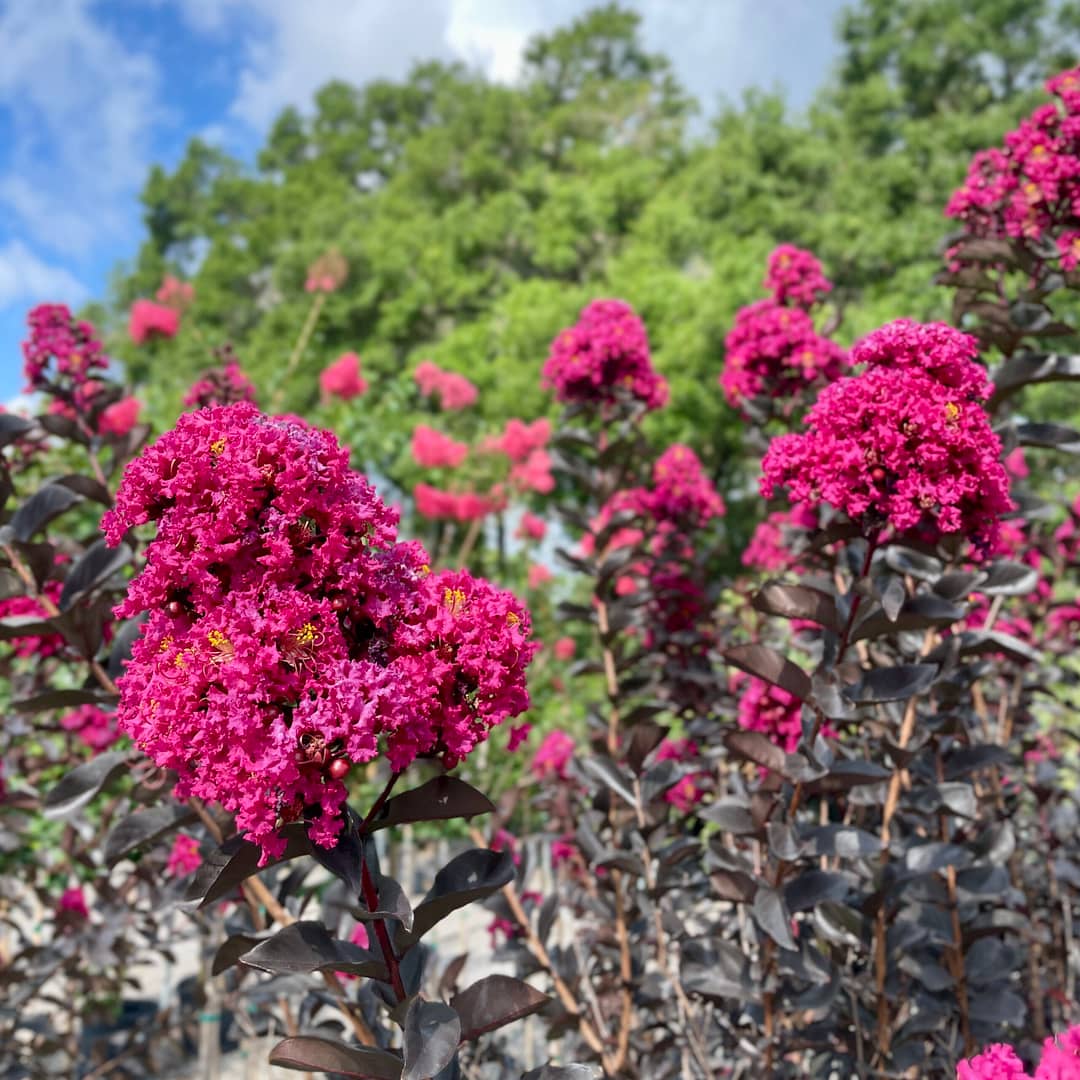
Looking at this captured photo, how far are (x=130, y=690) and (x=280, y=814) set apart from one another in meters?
0.21

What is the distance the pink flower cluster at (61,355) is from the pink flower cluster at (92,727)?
3.16 feet

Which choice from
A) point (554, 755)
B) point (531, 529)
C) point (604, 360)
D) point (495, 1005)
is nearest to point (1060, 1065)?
point (495, 1005)

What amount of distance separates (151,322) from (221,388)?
3.22m

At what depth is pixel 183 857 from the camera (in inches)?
99.0

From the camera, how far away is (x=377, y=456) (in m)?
6.98

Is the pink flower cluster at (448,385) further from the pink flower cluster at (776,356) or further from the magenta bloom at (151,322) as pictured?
the pink flower cluster at (776,356)

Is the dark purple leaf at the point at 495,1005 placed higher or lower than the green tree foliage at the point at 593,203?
lower

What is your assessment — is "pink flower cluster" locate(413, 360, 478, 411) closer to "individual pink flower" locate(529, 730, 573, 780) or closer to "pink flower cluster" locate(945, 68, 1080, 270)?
"individual pink flower" locate(529, 730, 573, 780)

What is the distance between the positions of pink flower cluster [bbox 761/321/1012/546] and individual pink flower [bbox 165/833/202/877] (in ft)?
6.03

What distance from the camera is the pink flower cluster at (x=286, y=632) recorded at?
875mm

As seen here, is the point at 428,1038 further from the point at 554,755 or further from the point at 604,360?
the point at 554,755

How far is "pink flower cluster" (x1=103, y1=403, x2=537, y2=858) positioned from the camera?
875 millimetres

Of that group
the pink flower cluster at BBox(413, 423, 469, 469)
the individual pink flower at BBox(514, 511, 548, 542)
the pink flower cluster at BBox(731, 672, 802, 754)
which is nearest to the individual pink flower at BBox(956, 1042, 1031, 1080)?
the pink flower cluster at BBox(731, 672, 802, 754)

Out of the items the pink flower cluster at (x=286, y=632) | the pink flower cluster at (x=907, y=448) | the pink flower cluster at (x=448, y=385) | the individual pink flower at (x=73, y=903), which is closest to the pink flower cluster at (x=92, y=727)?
the individual pink flower at (x=73, y=903)
